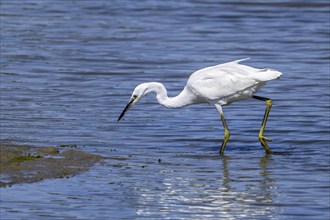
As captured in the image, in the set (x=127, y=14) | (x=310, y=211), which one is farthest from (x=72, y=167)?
(x=127, y=14)

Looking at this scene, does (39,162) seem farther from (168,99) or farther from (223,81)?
(223,81)

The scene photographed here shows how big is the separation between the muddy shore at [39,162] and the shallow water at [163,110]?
165 mm

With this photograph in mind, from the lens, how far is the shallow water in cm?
900

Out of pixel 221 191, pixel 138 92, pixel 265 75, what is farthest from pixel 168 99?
pixel 221 191

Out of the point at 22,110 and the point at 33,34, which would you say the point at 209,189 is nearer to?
the point at 22,110

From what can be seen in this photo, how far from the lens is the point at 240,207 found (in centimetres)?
878

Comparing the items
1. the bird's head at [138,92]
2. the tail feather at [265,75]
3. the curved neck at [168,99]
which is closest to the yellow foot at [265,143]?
the tail feather at [265,75]

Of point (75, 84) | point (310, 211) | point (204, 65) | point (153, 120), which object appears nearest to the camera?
point (310, 211)

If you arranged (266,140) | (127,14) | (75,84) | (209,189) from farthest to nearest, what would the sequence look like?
(127,14) < (75,84) < (266,140) < (209,189)

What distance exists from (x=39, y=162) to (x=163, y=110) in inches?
163

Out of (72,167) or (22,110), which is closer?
(72,167)

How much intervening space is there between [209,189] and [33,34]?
10.7 m

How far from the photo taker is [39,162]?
32.9ft

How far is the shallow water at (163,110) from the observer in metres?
9.00
